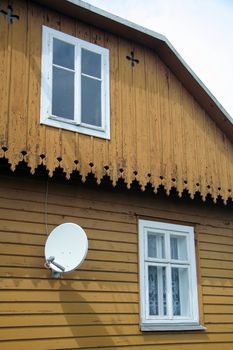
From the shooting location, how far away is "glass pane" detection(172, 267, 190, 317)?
857 cm

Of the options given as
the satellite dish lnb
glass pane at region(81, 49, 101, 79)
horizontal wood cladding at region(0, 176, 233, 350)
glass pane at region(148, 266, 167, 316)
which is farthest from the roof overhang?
the satellite dish lnb

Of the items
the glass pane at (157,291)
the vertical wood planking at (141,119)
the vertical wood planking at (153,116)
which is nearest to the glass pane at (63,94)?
the vertical wood planking at (141,119)

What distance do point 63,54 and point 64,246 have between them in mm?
2979

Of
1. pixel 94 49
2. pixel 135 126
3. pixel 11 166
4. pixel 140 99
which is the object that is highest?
pixel 94 49

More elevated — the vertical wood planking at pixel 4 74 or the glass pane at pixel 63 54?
the glass pane at pixel 63 54

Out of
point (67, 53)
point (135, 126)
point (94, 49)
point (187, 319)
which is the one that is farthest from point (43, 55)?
point (187, 319)

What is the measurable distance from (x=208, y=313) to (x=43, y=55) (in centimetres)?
499

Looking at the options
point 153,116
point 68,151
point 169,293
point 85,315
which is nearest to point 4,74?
point 68,151

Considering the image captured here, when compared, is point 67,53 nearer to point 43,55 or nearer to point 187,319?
point 43,55

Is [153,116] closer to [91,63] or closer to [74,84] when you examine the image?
[91,63]

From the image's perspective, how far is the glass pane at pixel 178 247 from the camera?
887 centimetres

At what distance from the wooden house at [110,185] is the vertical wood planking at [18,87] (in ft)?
0.05

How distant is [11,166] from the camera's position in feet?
21.9

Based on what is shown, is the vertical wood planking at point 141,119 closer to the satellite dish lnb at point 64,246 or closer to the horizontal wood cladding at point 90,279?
the horizontal wood cladding at point 90,279
